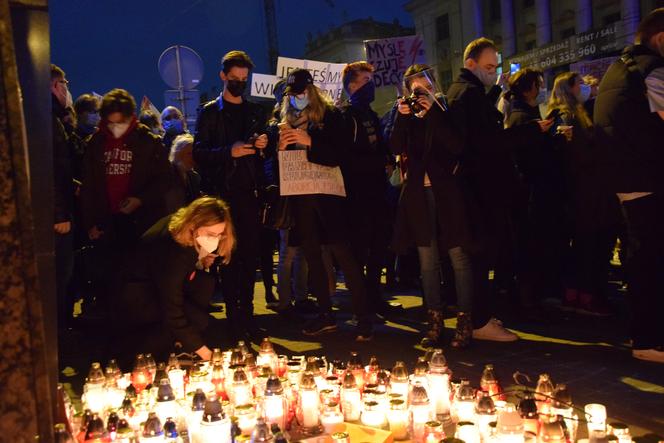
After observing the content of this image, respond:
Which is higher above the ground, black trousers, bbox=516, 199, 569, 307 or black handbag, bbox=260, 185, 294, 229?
black handbag, bbox=260, 185, 294, 229

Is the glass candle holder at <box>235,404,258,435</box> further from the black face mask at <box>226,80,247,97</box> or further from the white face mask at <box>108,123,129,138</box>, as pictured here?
the black face mask at <box>226,80,247,97</box>

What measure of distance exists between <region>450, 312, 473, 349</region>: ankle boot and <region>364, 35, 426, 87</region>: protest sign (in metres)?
5.15

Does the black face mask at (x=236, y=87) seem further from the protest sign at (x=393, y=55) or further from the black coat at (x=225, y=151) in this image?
the protest sign at (x=393, y=55)

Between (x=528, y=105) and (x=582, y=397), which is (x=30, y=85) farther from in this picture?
(x=528, y=105)

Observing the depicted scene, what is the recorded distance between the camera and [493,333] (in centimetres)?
491

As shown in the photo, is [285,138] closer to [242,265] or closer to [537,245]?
[242,265]

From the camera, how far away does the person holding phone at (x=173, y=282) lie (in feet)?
13.6

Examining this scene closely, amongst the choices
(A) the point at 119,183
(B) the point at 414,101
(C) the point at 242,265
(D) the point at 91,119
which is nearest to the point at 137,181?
(A) the point at 119,183

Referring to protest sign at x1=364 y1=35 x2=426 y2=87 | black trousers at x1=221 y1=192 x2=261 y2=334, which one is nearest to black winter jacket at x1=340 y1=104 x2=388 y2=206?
black trousers at x1=221 y1=192 x2=261 y2=334

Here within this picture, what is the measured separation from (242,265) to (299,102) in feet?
4.48

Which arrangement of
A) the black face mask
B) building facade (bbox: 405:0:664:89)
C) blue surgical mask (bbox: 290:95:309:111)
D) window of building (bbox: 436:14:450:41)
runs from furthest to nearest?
window of building (bbox: 436:14:450:41) → building facade (bbox: 405:0:664:89) → the black face mask → blue surgical mask (bbox: 290:95:309:111)

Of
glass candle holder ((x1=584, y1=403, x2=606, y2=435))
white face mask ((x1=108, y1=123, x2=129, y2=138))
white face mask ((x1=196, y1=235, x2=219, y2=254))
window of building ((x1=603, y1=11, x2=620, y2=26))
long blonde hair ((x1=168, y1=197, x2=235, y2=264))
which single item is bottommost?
glass candle holder ((x1=584, y1=403, x2=606, y2=435))

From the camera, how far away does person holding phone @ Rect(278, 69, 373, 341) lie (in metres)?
5.11

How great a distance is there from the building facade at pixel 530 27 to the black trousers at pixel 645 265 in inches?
943
